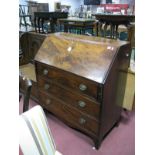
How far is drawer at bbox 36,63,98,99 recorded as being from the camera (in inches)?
58.3

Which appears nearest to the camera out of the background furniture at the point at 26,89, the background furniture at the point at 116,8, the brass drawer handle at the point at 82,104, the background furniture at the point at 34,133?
the background furniture at the point at 34,133

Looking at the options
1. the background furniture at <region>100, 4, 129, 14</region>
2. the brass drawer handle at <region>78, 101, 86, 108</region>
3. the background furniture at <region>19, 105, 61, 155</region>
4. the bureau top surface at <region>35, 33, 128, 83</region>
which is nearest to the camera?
the background furniture at <region>19, 105, 61, 155</region>

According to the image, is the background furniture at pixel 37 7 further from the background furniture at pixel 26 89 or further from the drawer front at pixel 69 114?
the background furniture at pixel 26 89

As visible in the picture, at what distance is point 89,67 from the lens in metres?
1.51

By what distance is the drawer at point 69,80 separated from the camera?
4.86 feet

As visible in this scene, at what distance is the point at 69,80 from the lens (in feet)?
5.40

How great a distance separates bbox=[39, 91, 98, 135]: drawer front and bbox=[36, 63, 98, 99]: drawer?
9.7 inches

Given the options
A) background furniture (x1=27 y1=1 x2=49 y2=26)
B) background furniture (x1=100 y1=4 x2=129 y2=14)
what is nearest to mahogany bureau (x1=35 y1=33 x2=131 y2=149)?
background furniture (x1=27 y1=1 x2=49 y2=26)

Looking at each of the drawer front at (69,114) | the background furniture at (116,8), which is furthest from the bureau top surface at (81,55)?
the background furniture at (116,8)

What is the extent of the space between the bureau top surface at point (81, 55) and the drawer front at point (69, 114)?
0.42 meters

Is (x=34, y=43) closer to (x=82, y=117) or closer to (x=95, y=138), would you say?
(x=82, y=117)

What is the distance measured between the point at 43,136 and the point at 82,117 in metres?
0.85

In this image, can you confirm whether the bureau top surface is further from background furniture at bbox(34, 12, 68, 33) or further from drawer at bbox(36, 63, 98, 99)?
background furniture at bbox(34, 12, 68, 33)
